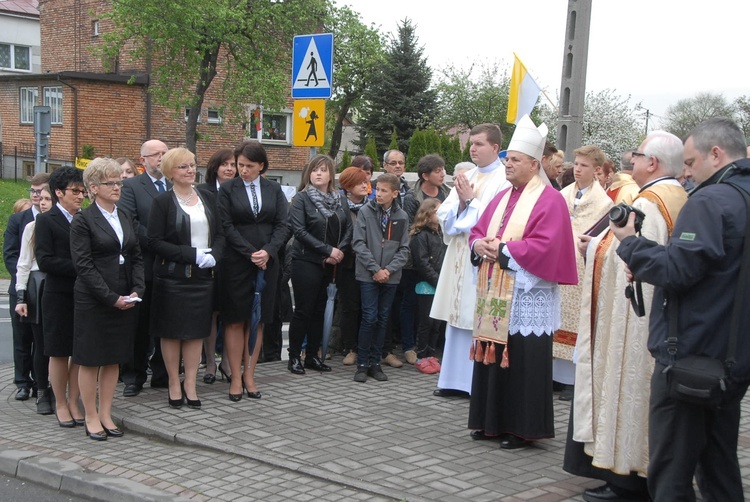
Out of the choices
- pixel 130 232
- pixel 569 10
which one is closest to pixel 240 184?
pixel 130 232

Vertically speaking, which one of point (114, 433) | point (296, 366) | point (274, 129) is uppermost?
point (274, 129)

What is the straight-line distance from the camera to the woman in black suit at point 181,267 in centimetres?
675

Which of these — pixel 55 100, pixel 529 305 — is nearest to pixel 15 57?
pixel 55 100

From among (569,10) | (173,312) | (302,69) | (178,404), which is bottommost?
(178,404)

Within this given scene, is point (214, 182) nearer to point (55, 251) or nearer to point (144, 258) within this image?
point (144, 258)

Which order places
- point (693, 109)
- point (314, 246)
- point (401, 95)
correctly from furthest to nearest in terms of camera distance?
point (693, 109)
point (401, 95)
point (314, 246)

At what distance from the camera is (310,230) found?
8078mm

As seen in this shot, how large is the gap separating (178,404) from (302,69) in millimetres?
4174

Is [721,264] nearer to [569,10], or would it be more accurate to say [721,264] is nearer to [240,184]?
[240,184]

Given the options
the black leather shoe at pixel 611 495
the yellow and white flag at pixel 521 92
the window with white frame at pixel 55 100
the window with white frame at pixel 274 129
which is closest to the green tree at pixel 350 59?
the window with white frame at pixel 274 129

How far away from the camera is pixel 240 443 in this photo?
600 centimetres

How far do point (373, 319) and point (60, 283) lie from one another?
9.51ft

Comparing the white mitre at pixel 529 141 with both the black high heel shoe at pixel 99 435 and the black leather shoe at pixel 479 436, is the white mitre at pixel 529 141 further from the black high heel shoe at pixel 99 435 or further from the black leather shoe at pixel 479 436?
the black high heel shoe at pixel 99 435

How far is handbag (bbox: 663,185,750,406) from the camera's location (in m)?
3.88
